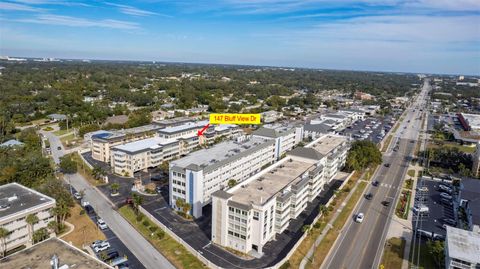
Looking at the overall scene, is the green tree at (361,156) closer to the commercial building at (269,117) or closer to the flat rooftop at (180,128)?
the flat rooftop at (180,128)

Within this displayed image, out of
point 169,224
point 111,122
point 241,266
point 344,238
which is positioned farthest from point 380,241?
point 111,122

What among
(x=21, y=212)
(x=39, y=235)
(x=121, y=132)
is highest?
(x=121, y=132)

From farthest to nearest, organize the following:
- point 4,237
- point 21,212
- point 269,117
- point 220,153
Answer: point 269,117, point 220,153, point 21,212, point 4,237

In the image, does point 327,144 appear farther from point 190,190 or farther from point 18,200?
point 18,200

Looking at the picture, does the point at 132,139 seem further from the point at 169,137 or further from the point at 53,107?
the point at 53,107

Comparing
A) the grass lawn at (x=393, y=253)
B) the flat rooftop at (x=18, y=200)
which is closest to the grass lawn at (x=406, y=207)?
the grass lawn at (x=393, y=253)

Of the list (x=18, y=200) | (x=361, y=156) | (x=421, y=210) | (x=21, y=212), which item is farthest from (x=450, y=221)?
(x=18, y=200)

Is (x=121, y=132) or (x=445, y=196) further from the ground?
(x=121, y=132)
